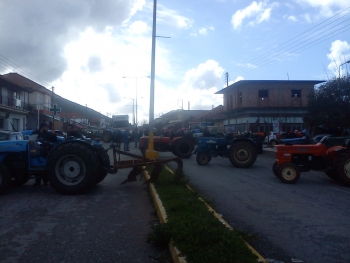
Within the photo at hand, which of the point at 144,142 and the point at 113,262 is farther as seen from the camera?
the point at 144,142

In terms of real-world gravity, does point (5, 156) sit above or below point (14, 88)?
below

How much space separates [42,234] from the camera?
23.2 ft

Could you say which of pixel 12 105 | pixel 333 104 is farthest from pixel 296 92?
pixel 12 105

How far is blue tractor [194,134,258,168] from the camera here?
1883cm

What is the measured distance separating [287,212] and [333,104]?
57.0 feet

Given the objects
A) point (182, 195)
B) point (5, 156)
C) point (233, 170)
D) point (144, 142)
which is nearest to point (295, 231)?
point (182, 195)

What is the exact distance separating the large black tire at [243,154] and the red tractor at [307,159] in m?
4.59

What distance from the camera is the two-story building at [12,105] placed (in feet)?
126

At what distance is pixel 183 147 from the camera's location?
78.0 ft

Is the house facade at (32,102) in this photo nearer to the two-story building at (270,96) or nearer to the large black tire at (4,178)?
the two-story building at (270,96)

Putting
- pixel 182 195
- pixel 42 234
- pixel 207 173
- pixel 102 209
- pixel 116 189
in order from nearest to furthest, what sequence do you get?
pixel 42 234 → pixel 102 209 → pixel 182 195 → pixel 116 189 → pixel 207 173

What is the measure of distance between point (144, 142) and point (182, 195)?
47.1 feet

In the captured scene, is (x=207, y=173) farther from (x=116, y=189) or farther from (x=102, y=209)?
(x=102, y=209)

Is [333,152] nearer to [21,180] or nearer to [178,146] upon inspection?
[21,180]
